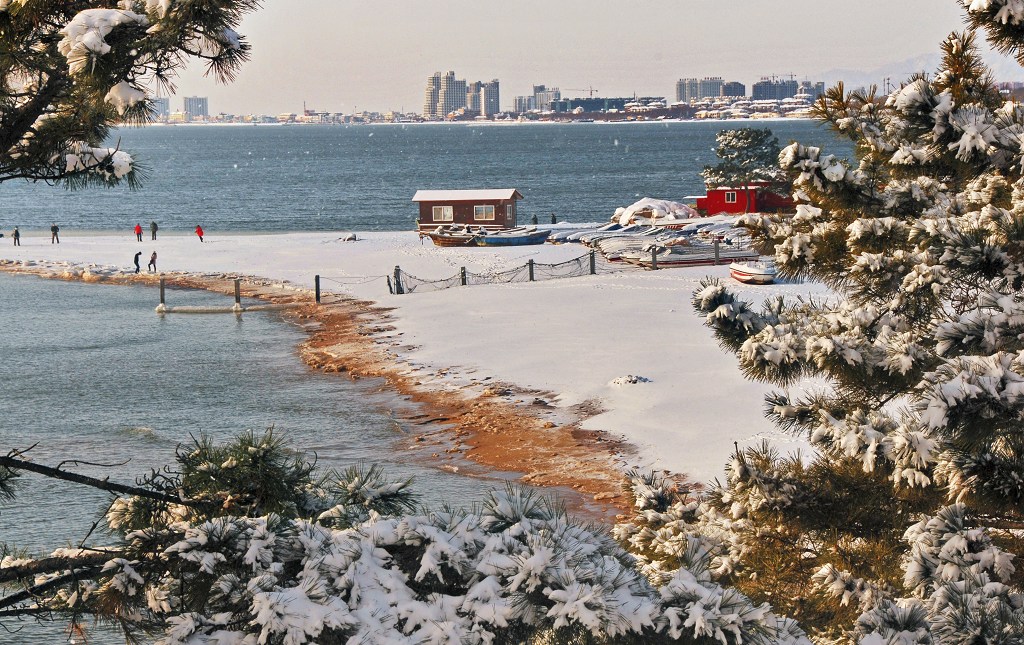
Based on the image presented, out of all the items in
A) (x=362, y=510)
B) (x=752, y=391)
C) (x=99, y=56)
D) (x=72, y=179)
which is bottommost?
(x=752, y=391)

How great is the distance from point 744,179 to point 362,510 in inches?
2440

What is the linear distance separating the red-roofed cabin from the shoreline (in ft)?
74.3

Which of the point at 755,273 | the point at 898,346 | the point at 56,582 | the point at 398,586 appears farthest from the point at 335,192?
the point at 398,586

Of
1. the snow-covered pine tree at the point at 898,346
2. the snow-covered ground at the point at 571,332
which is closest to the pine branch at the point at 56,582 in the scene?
the snow-covered pine tree at the point at 898,346

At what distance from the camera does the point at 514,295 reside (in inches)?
1578

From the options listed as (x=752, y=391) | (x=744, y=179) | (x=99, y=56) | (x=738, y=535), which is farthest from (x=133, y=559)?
(x=744, y=179)

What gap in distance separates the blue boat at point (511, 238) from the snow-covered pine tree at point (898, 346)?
45.7m

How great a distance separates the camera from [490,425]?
24891 mm

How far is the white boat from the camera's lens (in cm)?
3866

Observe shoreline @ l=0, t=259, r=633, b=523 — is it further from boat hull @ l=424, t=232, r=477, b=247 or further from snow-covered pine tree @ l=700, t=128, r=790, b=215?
snow-covered pine tree @ l=700, t=128, r=790, b=215

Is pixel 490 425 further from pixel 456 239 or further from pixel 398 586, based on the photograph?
pixel 456 239

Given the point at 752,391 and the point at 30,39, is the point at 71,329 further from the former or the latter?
the point at 30,39

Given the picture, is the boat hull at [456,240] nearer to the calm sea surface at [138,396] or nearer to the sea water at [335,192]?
the calm sea surface at [138,396]

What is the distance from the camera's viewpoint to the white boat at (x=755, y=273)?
38656mm
